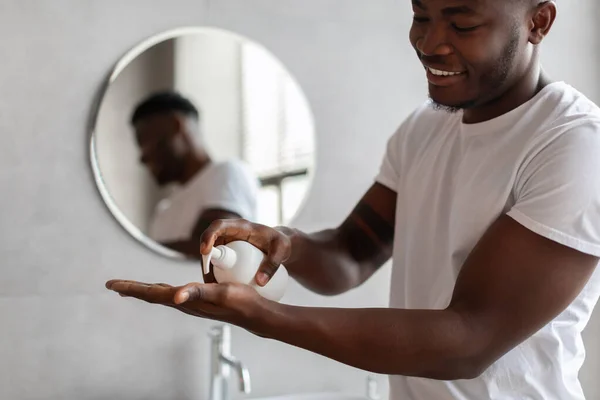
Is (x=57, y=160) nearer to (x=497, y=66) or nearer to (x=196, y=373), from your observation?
(x=196, y=373)

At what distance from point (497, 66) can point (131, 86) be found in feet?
2.74

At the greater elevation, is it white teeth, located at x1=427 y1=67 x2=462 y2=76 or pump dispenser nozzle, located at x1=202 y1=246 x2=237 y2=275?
white teeth, located at x1=427 y1=67 x2=462 y2=76

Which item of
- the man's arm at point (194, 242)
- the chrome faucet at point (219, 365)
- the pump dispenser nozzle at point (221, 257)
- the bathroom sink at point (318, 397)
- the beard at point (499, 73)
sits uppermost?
the beard at point (499, 73)

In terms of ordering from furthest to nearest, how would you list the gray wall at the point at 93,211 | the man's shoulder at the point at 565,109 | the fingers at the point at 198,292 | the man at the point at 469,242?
the gray wall at the point at 93,211 < the man's shoulder at the point at 565,109 < the man at the point at 469,242 < the fingers at the point at 198,292

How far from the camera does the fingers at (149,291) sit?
2.57ft

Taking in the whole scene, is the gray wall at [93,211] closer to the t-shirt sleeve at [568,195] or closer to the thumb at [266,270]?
the thumb at [266,270]

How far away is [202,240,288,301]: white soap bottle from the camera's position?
0.88 meters

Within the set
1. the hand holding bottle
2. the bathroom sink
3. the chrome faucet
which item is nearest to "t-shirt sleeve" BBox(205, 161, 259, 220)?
the chrome faucet

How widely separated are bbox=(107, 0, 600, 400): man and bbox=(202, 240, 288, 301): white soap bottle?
2 centimetres

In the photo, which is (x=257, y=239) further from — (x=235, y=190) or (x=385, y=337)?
(x=235, y=190)

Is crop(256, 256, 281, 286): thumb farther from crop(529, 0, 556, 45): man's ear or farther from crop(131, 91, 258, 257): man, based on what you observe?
crop(131, 91, 258, 257): man

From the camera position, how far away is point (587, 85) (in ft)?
6.71

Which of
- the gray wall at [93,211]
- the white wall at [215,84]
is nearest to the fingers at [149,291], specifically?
the gray wall at [93,211]

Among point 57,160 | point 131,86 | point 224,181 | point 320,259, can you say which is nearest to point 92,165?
point 57,160
